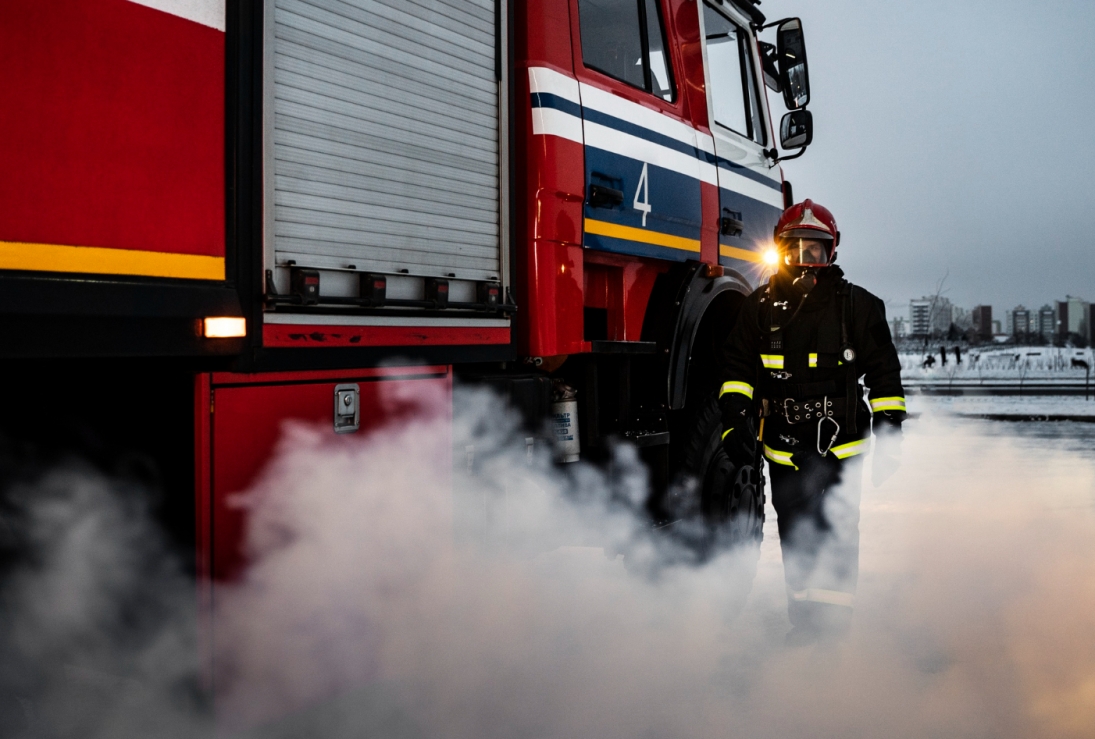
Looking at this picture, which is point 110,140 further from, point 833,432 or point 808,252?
point 833,432

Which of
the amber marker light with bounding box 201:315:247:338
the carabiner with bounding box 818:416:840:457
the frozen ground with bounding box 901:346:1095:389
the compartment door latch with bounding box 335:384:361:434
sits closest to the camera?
the amber marker light with bounding box 201:315:247:338

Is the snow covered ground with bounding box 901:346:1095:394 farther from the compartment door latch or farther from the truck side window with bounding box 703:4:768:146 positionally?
the compartment door latch

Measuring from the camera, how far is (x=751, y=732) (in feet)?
10.1

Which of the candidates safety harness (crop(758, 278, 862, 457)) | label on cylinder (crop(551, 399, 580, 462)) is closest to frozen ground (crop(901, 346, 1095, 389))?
safety harness (crop(758, 278, 862, 457))

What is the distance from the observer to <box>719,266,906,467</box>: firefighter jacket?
Answer: 12.5 feet

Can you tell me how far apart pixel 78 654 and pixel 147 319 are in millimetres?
1017

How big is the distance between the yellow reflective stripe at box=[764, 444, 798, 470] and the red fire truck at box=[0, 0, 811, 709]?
0.44m

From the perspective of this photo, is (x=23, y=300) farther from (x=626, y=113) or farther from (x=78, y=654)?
(x=626, y=113)

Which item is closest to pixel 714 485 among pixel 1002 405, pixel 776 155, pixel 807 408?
pixel 807 408

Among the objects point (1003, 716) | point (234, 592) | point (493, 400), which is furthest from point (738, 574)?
point (234, 592)

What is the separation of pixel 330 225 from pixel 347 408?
524 mm

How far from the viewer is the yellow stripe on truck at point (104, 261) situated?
1.96 metres

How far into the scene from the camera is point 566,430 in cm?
385

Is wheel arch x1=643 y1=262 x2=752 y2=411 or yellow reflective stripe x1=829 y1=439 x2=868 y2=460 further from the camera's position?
wheel arch x1=643 y1=262 x2=752 y2=411
